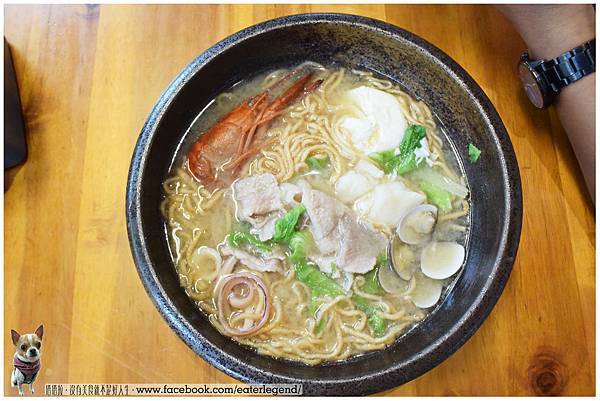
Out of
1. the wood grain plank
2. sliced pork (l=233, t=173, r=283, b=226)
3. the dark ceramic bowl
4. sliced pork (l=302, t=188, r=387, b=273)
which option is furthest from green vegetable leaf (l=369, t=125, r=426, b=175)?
the wood grain plank

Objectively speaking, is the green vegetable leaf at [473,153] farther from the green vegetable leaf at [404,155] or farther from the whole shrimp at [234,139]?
the whole shrimp at [234,139]

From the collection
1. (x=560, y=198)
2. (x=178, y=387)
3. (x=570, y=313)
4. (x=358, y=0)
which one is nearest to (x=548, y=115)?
(x=560, y=198)

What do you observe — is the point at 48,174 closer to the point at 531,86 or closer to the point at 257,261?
the point at 257,261

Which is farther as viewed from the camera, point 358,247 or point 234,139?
point 234,139

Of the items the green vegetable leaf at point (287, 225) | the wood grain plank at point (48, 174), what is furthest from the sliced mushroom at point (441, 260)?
the wood grain plank at point (48, 174)

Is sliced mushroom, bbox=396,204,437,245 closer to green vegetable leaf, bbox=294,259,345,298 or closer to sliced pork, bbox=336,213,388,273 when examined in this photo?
sliced pork, bbox=336,213,388,273

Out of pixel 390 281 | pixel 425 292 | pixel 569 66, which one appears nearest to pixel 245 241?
pixel 390 281
